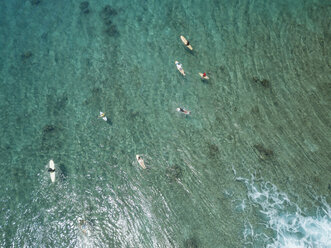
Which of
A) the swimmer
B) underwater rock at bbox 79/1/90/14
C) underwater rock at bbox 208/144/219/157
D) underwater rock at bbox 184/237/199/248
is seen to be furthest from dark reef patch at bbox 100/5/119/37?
underwater rock at bbox 184/237/199/248

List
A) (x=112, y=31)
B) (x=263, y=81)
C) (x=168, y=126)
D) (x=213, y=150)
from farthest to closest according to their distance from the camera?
(x=112, y=31)
(x=263, y=81)
(x=168, y=126)
(x=213, y=150)

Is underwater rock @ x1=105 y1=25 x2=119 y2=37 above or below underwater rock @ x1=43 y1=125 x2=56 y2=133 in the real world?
above

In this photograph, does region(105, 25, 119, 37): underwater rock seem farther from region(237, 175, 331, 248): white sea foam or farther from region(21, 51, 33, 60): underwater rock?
region(237, 175, 331, 248): white sea foam

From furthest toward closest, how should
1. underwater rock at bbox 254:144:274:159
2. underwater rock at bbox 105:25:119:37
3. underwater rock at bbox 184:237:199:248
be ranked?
underwater rock at bbox 105:25:119:37
underwater rock at bbox 254:144:274:159
underwater rock at bbox 184:237:199:248

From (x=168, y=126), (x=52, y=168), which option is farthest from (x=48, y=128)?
(x=168, y=126)

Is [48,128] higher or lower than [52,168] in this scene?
higher

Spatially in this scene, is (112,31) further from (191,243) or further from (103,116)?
(191,243)

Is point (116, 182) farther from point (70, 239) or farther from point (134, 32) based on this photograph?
point (134, 32)

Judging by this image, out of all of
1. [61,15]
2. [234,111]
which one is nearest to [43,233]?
[234,111]
